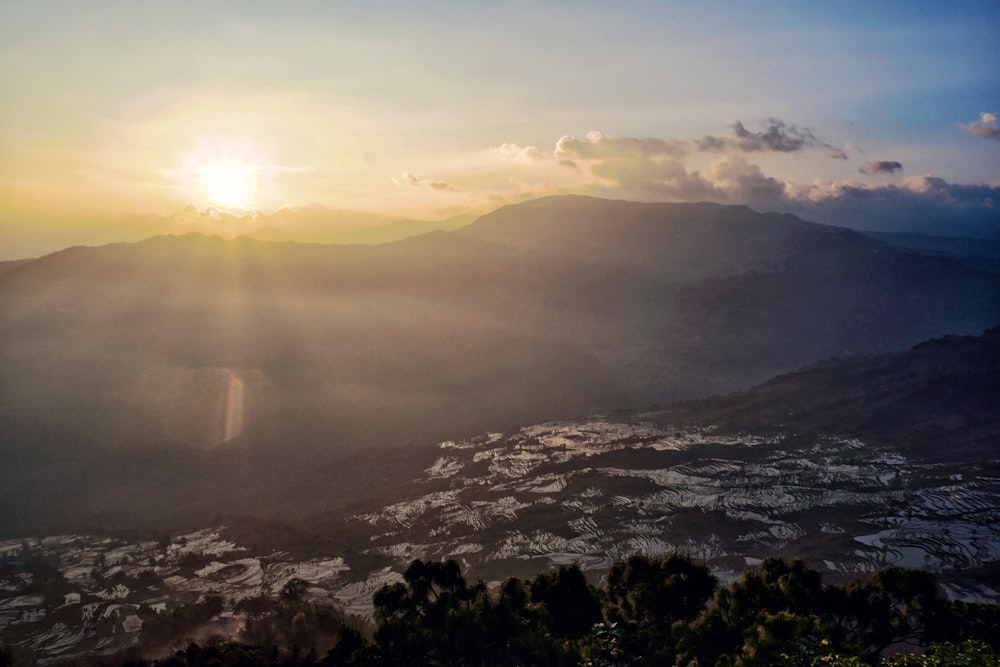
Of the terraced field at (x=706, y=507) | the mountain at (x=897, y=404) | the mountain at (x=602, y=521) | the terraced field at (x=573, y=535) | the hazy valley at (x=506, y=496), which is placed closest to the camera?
the terraced field at (x=573, y=535)

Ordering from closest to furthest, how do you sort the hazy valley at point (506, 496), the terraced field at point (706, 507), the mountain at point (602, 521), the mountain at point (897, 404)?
the mountain at point (602, 521) < the hazy valley at point (506, 496) < the terraced field at point (706, 507) < the mountain at point (897, 404)

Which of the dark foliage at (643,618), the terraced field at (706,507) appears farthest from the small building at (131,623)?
the dark foliage at (643,618)

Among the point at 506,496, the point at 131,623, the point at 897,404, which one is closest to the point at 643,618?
the point at 131,623

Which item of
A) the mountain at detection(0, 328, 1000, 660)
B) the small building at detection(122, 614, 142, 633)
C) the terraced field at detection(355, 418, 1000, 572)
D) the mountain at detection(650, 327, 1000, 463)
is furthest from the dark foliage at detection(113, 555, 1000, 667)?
the mountain at detection(650, 327, 1000, 463)

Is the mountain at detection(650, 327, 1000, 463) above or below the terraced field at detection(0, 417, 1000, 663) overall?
above

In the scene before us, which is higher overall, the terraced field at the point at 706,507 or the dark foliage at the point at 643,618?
the dark foliage at the point at 643,618

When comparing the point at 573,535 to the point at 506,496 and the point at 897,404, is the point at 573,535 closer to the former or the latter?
the point at 506,496

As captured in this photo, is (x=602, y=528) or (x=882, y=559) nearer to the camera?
(x=882, y=559)

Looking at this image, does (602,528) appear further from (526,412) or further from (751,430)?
(526,412)

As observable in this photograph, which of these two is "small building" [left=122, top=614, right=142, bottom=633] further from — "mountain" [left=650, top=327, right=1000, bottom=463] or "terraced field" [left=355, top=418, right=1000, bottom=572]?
"mountain" [left=650, top=327, right=1000, bottom=463]

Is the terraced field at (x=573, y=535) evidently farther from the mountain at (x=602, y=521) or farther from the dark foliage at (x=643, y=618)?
the dark foliage at (x=643, y=618)

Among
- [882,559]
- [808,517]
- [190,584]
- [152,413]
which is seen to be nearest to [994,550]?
[882,559]
